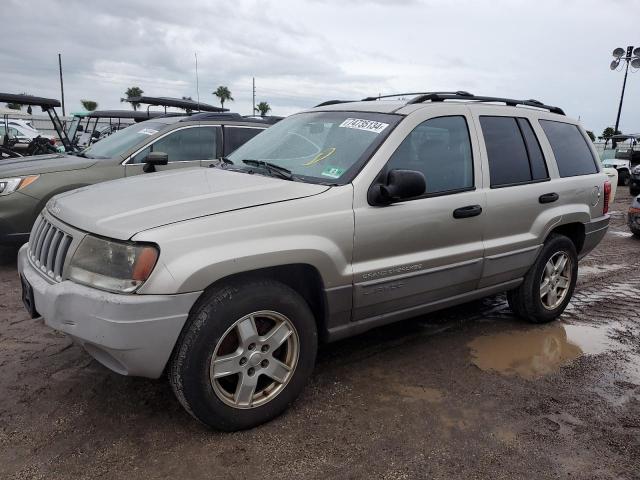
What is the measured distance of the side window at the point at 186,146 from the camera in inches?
249

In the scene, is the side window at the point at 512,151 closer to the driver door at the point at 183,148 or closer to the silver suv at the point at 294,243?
the silver suv at the point at 294,243

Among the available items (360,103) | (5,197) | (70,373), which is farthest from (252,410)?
(5,197)

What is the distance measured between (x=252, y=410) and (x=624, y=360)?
114 inches

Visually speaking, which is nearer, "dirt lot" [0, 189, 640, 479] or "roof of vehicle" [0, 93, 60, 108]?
"dirt lot" [0, 189, 640, 479]

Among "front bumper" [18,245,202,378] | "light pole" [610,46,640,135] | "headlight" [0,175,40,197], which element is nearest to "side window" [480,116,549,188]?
"front bumper" [18,245,202,378]

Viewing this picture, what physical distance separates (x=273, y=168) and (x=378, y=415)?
1653mm

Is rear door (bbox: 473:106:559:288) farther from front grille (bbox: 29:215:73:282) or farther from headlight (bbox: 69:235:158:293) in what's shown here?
front grille (bbox: 29:215:73:282)

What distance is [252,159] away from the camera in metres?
3.68

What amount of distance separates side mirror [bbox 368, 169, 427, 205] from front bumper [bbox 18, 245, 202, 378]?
48.1 inches

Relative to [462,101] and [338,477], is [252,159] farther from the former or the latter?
[338,477]

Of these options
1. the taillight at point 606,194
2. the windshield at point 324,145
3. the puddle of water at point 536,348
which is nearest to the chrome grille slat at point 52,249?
the windshield at point 324,145

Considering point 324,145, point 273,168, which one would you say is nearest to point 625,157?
point 324,145

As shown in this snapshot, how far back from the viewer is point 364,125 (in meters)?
3.47

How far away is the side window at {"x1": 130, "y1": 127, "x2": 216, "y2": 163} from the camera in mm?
6332
